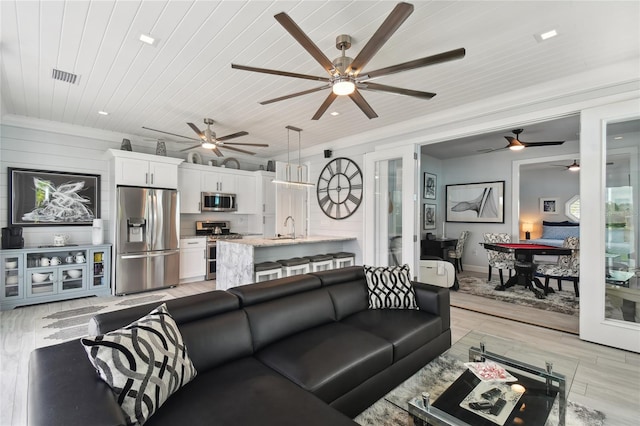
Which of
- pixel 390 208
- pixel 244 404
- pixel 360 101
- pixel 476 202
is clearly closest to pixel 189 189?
pixel 390 208

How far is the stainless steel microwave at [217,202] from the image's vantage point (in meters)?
6.05

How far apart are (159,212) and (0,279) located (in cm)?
213

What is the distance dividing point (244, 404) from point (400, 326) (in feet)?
4.52

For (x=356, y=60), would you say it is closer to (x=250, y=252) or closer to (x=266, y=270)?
(x=250, y=252)

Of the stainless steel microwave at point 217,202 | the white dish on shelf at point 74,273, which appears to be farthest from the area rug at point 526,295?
the white dish on shelf at point 74,273

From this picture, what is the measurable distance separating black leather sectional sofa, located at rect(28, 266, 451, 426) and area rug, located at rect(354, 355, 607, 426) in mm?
86

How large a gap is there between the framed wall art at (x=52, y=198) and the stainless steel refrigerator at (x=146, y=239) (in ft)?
2.27

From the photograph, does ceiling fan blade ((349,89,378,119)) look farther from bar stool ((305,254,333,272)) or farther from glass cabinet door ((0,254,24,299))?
glass cabinet door ((0,254,24,299))

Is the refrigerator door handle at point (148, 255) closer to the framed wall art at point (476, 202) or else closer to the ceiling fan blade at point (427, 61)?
the ceiling fan blade at point (427, 61)

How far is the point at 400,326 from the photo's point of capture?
2.28 m

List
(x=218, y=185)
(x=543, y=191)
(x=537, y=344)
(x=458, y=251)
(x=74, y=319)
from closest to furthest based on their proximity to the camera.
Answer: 1. (x=537, y=344)
2. (x=74, y=319)
3. (x=218, y=185)
4. (x=458, y=251)
5. (x=543, y=191)

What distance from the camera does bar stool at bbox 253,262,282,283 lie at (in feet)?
12.9

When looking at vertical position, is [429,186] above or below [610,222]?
above

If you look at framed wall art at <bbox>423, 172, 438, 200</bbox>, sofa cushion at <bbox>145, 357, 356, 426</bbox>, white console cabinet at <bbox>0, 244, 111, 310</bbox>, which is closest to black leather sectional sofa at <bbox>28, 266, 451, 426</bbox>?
sofa cushion at <bbox>145, 357, 356, 426</bbox>
